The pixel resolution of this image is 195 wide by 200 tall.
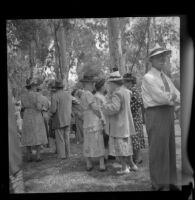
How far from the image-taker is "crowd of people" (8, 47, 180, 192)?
4.90 meters

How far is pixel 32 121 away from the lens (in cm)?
504

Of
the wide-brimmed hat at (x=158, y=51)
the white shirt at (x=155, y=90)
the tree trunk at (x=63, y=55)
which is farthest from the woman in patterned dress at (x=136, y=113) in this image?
the tree trunk at (x=63, y=55)

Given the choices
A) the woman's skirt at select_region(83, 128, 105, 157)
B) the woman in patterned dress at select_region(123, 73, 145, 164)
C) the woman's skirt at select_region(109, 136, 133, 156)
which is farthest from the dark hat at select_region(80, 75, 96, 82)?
the woman's skirt at select_region(109, 136, 133, 156)

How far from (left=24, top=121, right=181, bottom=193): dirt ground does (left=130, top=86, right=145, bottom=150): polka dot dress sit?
126 mm

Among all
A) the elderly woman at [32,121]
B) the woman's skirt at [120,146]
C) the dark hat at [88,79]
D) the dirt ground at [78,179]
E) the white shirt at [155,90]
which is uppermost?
the dark hat at [88,79]

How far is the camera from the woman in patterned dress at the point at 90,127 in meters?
4.98

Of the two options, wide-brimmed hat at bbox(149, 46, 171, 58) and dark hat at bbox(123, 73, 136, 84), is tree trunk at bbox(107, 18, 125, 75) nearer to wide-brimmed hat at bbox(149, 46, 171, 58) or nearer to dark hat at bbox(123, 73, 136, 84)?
dark hat at bbox(123, 73, 136, 84)

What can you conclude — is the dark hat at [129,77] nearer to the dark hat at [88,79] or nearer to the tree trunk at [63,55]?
the dark hat at [88,79]

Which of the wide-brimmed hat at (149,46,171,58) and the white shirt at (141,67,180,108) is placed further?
the wide-brimmed hat at (149,46,171,58)

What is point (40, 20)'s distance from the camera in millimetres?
4926

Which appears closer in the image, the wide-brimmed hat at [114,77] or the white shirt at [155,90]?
the white shirt at [155,90]

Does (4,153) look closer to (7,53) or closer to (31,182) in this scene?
(31,182)

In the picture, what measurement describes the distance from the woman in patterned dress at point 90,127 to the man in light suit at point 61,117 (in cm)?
22

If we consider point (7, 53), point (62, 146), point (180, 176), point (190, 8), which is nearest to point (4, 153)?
point (62, 146)
